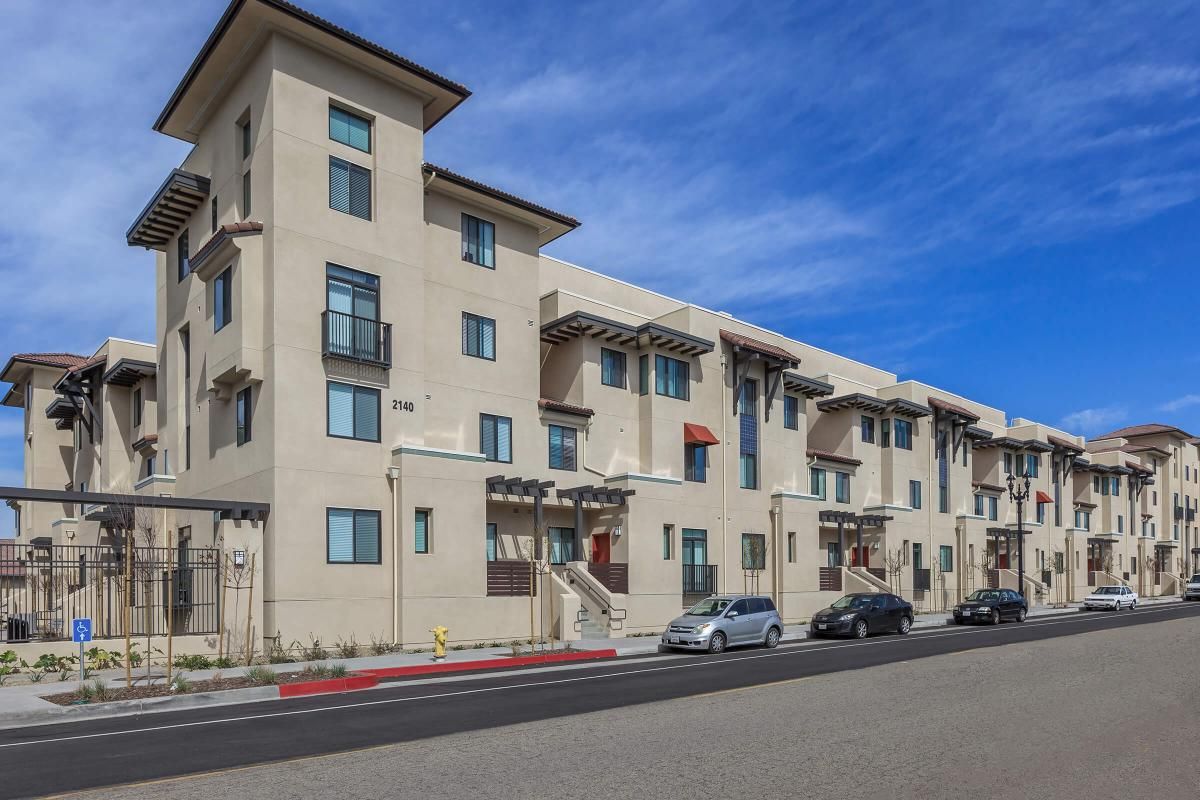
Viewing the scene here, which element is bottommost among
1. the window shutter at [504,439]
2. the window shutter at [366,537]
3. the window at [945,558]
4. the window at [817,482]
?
the window at [945,558]

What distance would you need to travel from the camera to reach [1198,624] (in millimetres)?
32781

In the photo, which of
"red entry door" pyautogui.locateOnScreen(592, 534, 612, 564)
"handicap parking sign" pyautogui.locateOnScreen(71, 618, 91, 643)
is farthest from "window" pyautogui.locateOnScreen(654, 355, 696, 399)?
"handicap parking sign" pyautogui.locateOnScreen(71, 618, 91, 643)

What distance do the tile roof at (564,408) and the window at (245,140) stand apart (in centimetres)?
1185

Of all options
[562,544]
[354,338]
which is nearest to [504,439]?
[562,544]

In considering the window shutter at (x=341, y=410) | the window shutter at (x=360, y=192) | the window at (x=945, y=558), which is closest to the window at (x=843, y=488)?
the window at (x=945, y=558)

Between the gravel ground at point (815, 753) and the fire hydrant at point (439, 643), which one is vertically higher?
the gravel ground at point (815, 753)

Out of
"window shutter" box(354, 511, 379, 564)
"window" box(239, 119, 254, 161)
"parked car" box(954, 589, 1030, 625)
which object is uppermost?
"window" box(239, 119, 254, 161)

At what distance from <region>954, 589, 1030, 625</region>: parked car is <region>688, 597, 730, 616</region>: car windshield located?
54.5 feet

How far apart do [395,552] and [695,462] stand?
1465cm

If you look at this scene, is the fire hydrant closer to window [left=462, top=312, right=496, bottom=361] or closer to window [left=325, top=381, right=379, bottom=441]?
window [left=325, top=381, right=379, bottom=441]

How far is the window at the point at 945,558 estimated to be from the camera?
181ft

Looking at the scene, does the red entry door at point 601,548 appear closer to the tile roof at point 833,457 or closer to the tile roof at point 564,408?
the tile roof at point 564,408

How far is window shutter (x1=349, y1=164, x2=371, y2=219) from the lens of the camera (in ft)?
93.0

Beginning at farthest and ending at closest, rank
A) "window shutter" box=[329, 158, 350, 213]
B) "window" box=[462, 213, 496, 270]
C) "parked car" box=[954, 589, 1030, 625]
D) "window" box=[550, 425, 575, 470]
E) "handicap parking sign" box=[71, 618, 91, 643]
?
"parked car" box=[954, 589, 1030, 625] < "window" box=[550, 425, 575, 470] < "window" box=[462, 213, 496, 270] < "window shutter" box=[329, 158, 350, 213] < "handicap parking sign" box=[71, 618, 91, 643]
